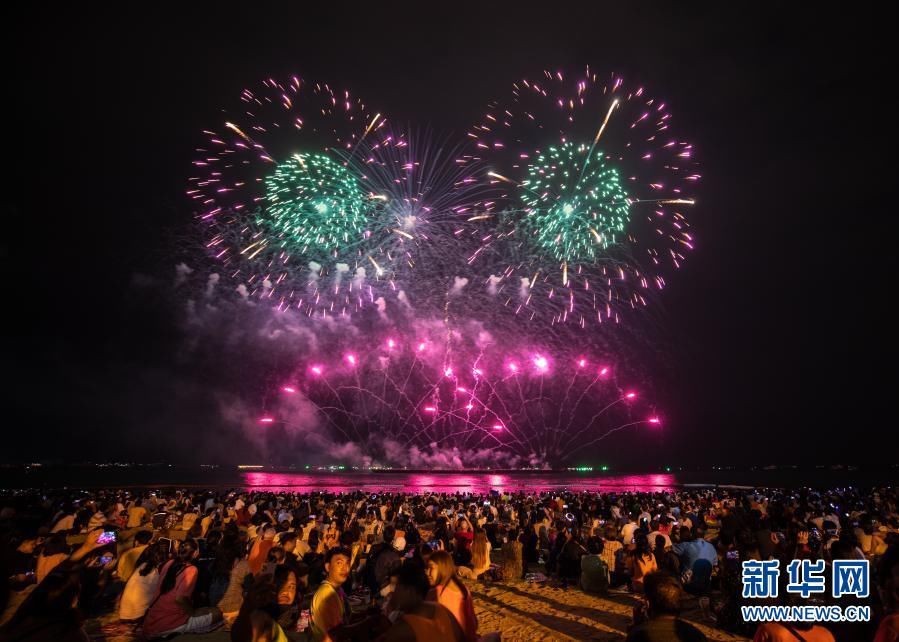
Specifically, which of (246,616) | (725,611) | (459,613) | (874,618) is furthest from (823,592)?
(246,616)

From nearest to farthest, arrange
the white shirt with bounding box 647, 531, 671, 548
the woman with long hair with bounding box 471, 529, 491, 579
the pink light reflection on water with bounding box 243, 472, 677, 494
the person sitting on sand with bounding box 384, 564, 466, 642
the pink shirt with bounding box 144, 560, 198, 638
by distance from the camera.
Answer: the person sitting on sand with bounding box 384, 564, 466, 642
the pink shirt with bounding box 144, 560, 198, 638
the white shirt with bounding box 647, 531, 671, 548
the woman with long hair with bounding box 471, 529, 491, 579
the pink light reflection on water with bounding box 243, 472, 677, 494

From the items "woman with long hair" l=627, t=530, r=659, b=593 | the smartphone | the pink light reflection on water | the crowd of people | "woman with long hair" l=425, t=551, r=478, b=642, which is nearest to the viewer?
the crowd of people

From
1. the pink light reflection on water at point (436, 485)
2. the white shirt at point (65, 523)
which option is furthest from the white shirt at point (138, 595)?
the pink light reflection on water at point (436, 485)

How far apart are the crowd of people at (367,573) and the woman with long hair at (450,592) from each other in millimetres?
13

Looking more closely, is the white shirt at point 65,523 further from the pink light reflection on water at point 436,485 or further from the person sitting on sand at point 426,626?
the pink light reflection on water at point 436,485

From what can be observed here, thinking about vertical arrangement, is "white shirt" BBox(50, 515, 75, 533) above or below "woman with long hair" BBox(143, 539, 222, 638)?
below

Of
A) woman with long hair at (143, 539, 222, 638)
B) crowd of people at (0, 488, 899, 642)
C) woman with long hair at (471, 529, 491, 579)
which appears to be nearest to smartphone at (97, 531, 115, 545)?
crowd of people at (0, 488, 899, 642)

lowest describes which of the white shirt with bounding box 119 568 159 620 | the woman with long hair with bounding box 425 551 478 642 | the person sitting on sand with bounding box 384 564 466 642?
the white shirt with bounding box 119 568 159 620

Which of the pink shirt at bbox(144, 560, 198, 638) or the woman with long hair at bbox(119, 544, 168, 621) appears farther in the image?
the woman with long hair at bbox(119, 544, 168, 621)

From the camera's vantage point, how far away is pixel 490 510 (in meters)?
19.7

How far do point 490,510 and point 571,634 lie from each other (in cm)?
1240

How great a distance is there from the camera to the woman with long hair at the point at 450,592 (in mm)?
4527

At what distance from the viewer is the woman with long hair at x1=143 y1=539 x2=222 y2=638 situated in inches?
270

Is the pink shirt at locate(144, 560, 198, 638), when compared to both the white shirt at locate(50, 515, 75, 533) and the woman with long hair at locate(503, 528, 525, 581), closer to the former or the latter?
the woman with long hair at locate(503, 528, 525, 581)
